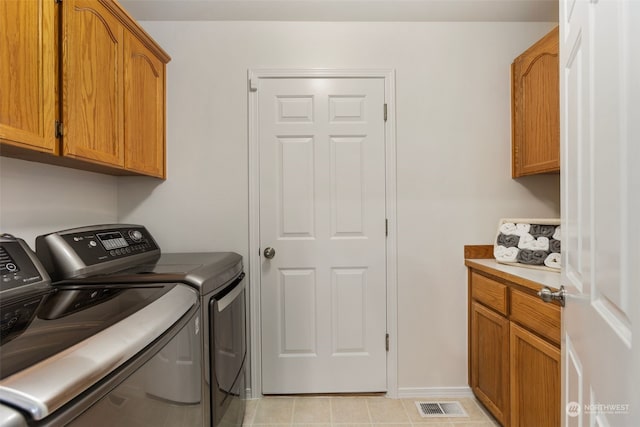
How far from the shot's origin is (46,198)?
4.82 ft

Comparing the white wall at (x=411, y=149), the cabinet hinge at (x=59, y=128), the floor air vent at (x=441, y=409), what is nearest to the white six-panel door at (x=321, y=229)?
the white wall at (x=411, y=149)

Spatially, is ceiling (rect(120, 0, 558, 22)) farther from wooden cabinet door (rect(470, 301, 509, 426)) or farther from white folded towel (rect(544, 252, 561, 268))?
wooden cabinet door (rect(470, 301, 509, 426))

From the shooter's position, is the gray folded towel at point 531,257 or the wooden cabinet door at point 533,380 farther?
the gray folded towel at point 531,257

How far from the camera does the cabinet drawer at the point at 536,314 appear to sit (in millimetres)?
1272

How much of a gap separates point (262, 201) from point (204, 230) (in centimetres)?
42

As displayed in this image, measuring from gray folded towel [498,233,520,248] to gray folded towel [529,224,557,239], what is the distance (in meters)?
0.08

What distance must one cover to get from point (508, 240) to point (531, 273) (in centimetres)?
33

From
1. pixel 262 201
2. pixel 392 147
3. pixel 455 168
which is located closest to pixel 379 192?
pixel 392 147

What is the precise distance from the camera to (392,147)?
2014mm

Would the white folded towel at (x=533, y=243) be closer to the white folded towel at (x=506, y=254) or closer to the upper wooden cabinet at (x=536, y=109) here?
the white folded towel at (x=506, y=254)

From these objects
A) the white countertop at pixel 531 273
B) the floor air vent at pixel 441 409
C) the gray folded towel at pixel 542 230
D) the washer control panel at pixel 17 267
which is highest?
the gray folded towel at pixel 542 230

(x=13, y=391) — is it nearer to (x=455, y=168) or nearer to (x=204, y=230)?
(x=204, y=230)

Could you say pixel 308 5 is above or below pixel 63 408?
above

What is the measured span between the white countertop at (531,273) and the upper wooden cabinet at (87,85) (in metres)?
2.00
